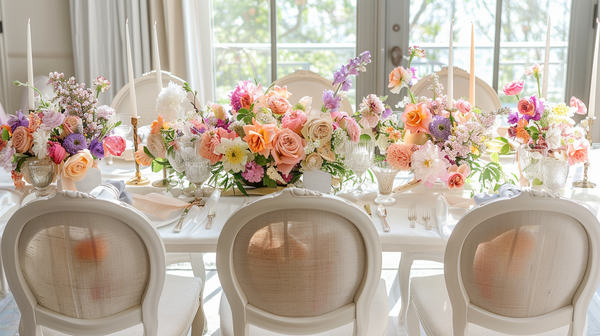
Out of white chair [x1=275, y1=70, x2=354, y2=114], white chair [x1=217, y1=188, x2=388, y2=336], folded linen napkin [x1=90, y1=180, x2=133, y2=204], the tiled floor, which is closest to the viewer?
white chair [x1=217, y1=188, x2=388, y2=336]

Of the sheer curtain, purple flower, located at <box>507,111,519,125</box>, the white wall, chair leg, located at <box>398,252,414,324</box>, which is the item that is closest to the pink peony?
chair leg, located at <box>398,252,414,324</box>

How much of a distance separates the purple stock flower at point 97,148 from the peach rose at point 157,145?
0.44 feet

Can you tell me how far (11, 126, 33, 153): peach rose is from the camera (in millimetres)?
1446

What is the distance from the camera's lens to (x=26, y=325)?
1.17 m

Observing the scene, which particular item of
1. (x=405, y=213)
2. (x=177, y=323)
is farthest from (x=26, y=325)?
(x=405, y=213)

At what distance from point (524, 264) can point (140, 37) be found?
3.11 meters

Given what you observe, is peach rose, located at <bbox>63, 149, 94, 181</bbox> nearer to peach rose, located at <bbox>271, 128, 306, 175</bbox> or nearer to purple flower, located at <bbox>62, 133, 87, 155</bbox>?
purple flower, located at <bbox>62, 133, 87, 155</bbox>

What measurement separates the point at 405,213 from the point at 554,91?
268 cm

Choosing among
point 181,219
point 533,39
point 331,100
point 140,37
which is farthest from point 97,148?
point 533,39

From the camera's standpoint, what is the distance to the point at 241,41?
3.71 meters

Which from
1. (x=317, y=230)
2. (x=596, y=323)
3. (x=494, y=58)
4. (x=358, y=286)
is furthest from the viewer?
(x=494, y=58)

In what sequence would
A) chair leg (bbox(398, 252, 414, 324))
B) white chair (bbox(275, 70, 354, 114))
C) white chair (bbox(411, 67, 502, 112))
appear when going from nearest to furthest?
1. chair leg (bbox(398, 252, 414, 324))
2. white chair (bbox(411, 67, 502, 112))
3. white chair (bbox(275, 70, 354, 114))

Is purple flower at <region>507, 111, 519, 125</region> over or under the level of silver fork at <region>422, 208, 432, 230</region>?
over

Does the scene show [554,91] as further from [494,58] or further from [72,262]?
[72,262]
